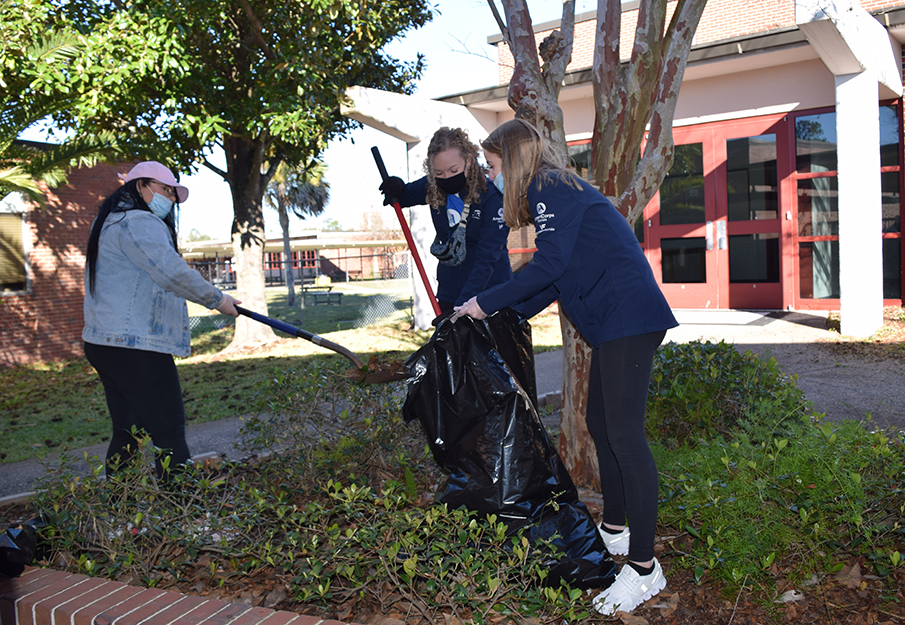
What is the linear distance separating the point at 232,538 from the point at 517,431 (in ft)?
4.10

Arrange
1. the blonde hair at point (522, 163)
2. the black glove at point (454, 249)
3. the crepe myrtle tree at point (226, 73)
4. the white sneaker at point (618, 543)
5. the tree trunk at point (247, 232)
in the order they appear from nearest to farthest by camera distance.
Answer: the blonde hair at point (522, 163) < the white sneaker at point (618, 543) < the black glove at point (454, 249) < the crepe myrtle tree at point (226, 73) < the tree trunk at point (247, 232)

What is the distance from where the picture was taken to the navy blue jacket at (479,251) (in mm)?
3217

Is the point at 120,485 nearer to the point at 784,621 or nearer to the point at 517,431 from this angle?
the point at 517,431

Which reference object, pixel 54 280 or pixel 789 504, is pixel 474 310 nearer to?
pixel 789 504

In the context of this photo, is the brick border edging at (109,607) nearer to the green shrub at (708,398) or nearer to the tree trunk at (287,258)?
the green shrub at (708,398)

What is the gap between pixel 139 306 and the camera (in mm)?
3229

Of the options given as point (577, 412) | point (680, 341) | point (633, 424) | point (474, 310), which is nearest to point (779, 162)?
point (680, 341)

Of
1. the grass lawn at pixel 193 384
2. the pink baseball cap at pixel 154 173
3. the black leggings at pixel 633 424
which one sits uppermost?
the pink baseball cap at pixel 154 173

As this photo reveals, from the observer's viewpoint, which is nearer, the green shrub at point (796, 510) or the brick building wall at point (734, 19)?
the green shrub at point (796, 510)

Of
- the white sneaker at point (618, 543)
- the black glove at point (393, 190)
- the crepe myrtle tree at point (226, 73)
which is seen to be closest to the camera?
the white sneaker at point (618, 543)

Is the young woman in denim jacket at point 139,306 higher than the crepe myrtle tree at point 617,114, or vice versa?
the crepe myrtle tree at point 617,114

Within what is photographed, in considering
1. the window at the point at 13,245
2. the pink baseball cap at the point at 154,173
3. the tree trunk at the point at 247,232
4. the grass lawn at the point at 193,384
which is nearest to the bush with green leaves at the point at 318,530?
the grass lawn at the point at 193,384

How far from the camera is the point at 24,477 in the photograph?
457cm

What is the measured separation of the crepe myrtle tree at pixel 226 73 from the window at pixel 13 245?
3.17 m
